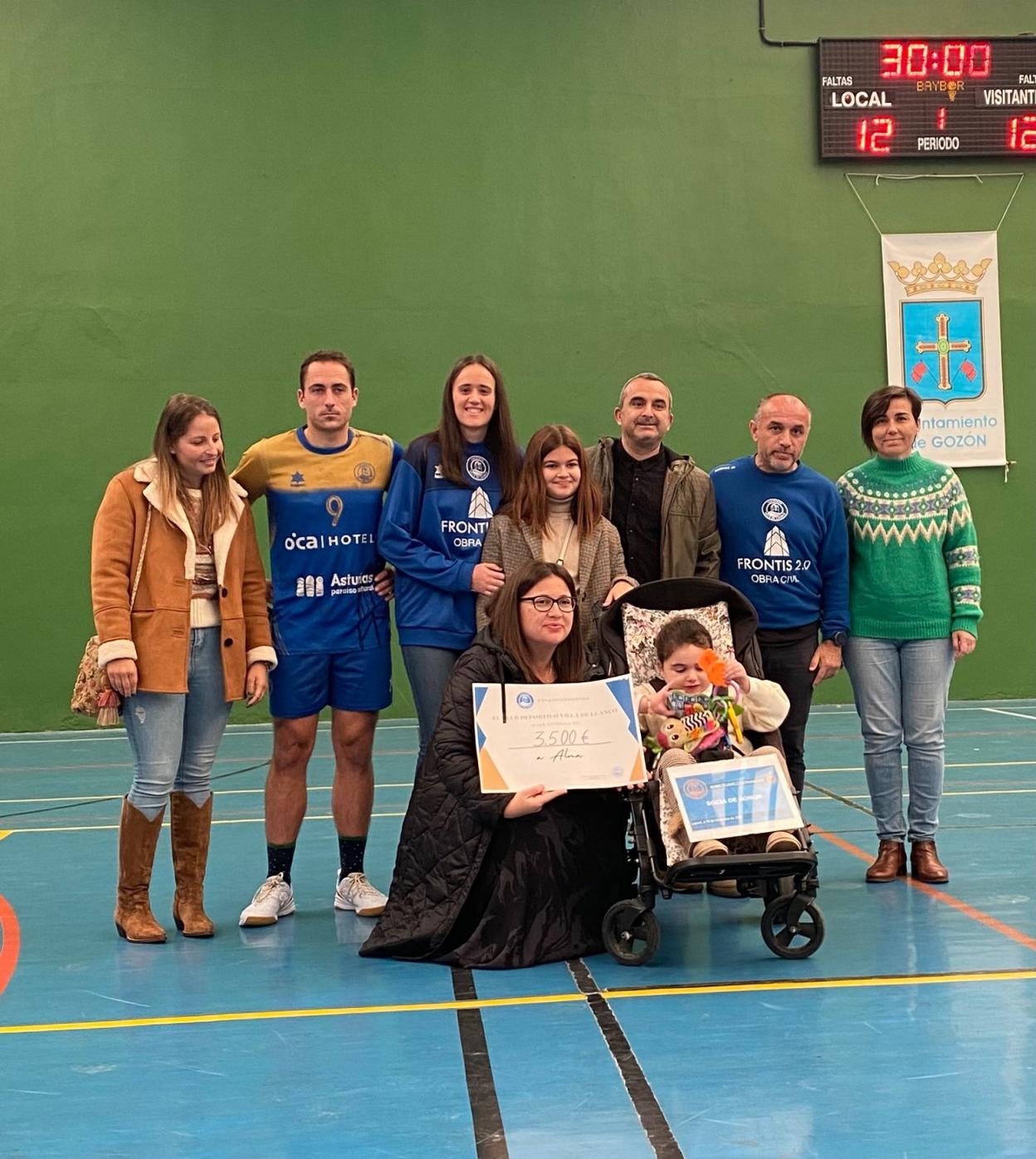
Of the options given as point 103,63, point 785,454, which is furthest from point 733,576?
point 103,63

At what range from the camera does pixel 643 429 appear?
4457 mm

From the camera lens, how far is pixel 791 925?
146 inches

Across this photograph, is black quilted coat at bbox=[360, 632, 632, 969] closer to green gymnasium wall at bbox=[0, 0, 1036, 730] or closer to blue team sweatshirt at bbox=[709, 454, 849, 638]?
blue team sweatshirt at bbox=[709, 454, 849, 638]

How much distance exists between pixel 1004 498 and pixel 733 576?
20.7ft

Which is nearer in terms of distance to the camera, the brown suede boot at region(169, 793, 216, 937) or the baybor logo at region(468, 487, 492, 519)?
the brown suede boot at region(169, 793, 216, 937)

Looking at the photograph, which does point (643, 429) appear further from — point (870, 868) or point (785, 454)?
point (870, 868)

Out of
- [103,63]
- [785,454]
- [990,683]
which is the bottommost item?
[990,683]

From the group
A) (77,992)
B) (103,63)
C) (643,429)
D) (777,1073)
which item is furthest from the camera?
(103,63)

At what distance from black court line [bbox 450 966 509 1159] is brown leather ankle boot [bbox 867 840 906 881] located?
5.53 ft

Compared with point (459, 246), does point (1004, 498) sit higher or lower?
lower

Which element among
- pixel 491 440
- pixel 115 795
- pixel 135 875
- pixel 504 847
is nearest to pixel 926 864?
pixel 504 847

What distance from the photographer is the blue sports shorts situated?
14.1ft

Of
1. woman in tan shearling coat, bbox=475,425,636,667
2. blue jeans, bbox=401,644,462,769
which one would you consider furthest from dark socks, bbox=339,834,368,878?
woman in tan shearling coat, bbox=475,425,636,667

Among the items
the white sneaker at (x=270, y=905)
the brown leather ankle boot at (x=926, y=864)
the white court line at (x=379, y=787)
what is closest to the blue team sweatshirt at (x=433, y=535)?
the white sneaker at (x=270, y=905)
